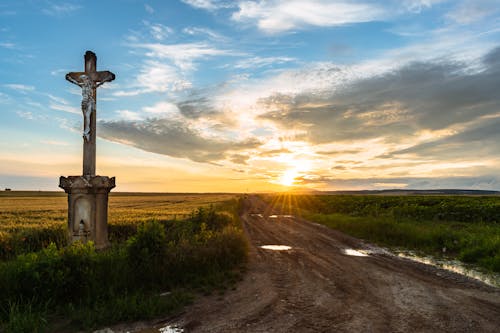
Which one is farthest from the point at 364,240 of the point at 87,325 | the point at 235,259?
the point at 87,325

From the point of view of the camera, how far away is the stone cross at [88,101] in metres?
11.5

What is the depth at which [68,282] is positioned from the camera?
7.68 m

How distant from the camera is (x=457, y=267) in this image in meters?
12.8

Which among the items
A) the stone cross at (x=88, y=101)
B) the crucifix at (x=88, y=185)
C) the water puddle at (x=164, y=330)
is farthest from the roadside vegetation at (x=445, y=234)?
the stone cross at (x=88, y=101)

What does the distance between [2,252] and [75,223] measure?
4.25 m

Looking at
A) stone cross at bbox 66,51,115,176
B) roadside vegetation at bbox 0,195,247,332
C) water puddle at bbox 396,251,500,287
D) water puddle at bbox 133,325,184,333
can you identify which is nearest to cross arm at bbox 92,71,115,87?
stone cross at bbox 66,51,115,176

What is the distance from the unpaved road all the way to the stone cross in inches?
250

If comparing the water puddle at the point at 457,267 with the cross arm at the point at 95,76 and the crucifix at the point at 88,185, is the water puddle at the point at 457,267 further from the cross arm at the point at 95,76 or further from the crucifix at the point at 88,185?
the cross arm at the point at 95,76

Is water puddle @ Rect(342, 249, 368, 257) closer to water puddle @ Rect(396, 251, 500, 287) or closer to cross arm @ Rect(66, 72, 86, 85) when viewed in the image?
water puddle @ Rect(396, 251, 500, 287)

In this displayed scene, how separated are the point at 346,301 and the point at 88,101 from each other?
9.93 meters

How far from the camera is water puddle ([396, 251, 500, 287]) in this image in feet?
35.8

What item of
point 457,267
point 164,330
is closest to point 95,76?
point 164,330

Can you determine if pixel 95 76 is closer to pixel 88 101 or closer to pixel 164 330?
pixel 88 101

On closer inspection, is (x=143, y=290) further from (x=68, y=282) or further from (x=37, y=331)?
(x=37, y=331)
